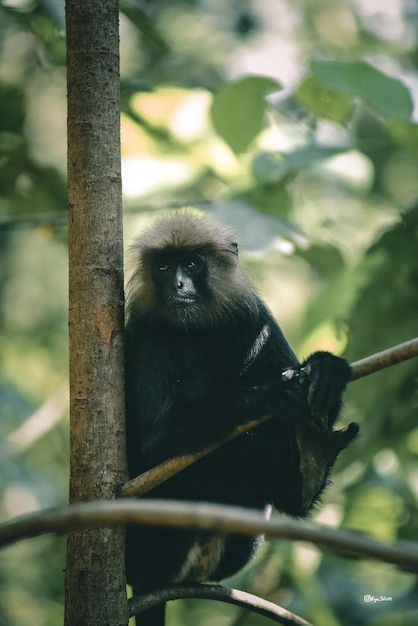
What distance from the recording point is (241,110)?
4.56 m

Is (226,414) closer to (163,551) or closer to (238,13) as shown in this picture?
(163,551)

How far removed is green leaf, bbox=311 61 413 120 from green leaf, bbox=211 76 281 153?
465 millimetres

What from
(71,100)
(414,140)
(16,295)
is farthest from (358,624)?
(16,295)

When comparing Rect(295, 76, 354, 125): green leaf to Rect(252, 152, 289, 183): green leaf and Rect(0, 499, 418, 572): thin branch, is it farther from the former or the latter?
Rect(0, 499, 418, 572): thin branch

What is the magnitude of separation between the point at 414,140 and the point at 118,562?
106 inches

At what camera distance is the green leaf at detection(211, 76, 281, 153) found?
452cm

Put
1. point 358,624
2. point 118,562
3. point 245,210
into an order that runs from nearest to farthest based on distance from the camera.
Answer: point 118,562 < point 245,210 < point 358,624

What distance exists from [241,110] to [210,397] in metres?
1.69

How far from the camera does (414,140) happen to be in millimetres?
4352

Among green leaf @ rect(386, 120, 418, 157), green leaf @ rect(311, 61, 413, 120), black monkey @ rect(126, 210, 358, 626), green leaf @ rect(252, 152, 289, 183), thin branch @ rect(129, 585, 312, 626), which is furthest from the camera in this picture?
green leaf @ rect(252, 152, 289, 183)

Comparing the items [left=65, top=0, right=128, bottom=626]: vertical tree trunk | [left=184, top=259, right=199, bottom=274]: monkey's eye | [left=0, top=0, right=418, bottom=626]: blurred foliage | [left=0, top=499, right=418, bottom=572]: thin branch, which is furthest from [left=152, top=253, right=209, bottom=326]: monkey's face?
[left=0, top=499, right=418, bottom=572]: thin branch

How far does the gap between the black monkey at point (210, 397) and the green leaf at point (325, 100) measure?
0.99m

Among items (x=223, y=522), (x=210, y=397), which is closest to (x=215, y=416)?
(x=210, y=397)

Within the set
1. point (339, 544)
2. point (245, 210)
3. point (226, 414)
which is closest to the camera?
point (339, 544)
